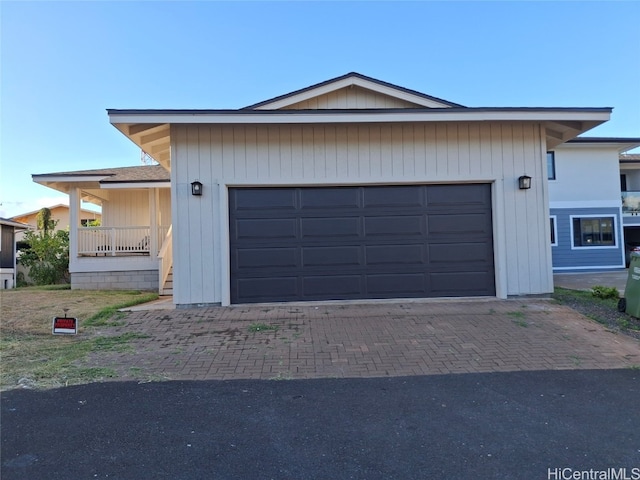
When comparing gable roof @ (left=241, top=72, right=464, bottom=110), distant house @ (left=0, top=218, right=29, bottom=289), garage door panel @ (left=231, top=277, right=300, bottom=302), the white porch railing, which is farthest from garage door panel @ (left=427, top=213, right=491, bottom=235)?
distant house @ (left=0, top=218, right=29, bottom=289)

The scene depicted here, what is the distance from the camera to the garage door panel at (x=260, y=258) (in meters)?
8.02

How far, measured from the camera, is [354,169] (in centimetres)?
815

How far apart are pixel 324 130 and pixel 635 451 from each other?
6.77 metres

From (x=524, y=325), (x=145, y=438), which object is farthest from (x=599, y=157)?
(x=145, y=438)

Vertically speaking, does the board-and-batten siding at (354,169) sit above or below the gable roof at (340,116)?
below

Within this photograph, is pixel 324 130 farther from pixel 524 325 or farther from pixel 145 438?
pixel 145 438

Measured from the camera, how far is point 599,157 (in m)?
18.1

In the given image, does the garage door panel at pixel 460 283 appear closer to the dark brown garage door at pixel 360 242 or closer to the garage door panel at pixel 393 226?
the dark brown garage door at pixel 360 242

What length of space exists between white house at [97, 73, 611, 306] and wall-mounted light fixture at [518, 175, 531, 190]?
9 centimetres

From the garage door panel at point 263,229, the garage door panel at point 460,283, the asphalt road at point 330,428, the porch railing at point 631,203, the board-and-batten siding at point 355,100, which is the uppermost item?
the board-and-batten siding at point 355,100

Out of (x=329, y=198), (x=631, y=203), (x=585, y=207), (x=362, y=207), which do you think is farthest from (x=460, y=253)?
(x=631, y=203)

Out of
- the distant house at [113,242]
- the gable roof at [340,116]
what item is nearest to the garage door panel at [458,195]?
the gable roof at [340,116]

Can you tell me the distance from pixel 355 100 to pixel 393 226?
332 cm

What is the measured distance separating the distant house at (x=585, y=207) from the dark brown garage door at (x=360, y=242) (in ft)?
39.6
